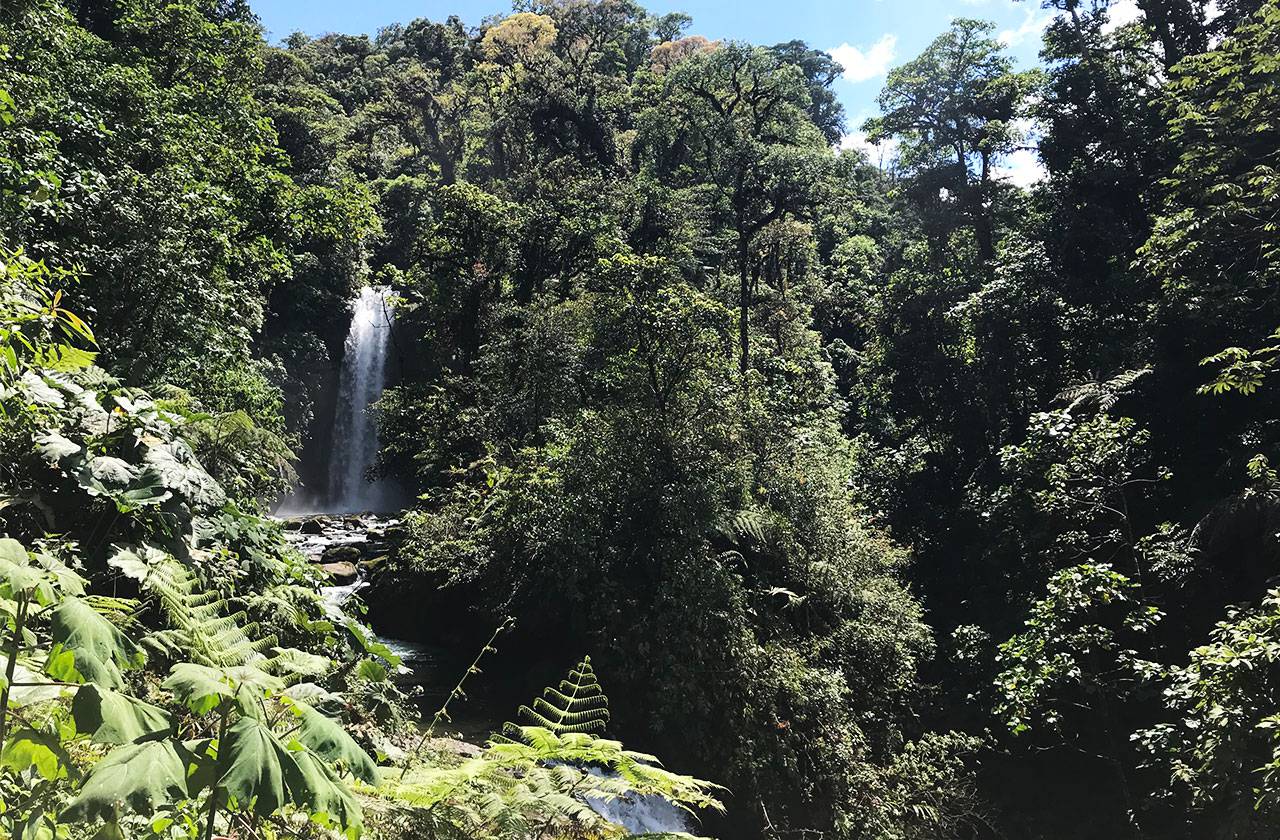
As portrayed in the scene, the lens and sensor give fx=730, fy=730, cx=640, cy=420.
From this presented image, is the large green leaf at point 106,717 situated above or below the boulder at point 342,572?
above

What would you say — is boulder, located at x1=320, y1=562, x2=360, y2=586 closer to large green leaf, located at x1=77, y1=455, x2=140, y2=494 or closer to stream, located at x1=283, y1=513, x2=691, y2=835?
stream, located at x1=283, y1=513, x2=691, y2=835

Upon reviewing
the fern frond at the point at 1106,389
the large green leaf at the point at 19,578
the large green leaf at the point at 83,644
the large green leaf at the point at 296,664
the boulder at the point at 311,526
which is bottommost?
the boulder at the point at 311,526

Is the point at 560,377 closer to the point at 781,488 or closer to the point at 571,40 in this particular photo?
the point at 781,488

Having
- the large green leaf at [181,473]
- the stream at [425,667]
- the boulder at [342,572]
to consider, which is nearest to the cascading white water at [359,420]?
the stream at [425,667]

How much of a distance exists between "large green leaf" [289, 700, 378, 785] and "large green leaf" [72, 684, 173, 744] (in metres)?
0.29

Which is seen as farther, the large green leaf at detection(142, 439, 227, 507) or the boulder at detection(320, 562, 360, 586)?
the boulder at detection(320, 562, 360, 586)

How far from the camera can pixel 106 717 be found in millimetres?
1365

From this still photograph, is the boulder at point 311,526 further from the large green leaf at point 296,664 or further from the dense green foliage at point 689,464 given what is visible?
the large green leaf at point 296,664

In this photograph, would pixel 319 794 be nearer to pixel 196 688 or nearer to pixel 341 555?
pixel 196 688

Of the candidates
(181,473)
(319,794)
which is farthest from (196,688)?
(181,473)

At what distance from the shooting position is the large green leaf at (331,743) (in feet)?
5.45

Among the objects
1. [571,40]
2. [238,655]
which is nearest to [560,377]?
[238,655]

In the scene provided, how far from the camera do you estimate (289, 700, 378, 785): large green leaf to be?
1.66 metres

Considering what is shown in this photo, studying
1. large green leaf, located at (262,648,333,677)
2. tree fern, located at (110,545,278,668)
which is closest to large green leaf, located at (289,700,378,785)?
tree fern, located at (110,545,278,668)
